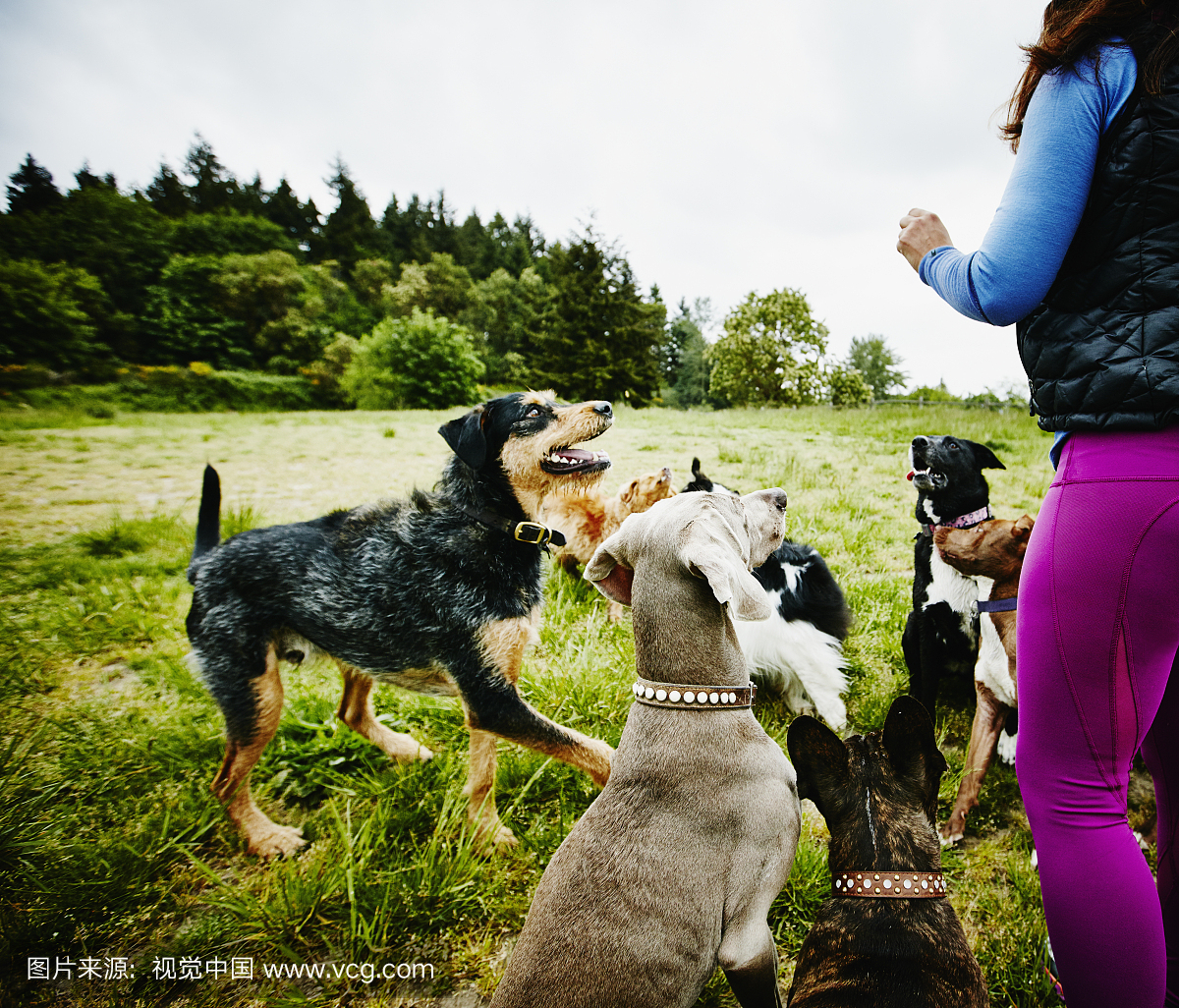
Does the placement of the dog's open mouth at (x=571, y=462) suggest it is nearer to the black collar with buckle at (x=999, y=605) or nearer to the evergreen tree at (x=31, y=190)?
the black collar with buckle at (x=999, y=605)

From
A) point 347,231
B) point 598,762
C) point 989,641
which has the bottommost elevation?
point 598,762

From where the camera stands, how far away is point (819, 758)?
66.7 inches

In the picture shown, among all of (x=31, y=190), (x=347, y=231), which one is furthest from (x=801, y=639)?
(x=347, y=231)

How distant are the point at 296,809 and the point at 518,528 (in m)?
2.04

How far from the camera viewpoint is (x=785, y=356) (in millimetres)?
25922

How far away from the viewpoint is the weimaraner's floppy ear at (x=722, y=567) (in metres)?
1.65

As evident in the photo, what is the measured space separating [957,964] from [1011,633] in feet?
4.71

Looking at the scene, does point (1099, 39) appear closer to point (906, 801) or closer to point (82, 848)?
point (906, 801)

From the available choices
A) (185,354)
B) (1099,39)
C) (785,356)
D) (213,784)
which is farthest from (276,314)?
(1099,39)

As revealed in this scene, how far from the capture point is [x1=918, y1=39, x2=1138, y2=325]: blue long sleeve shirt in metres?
1.09

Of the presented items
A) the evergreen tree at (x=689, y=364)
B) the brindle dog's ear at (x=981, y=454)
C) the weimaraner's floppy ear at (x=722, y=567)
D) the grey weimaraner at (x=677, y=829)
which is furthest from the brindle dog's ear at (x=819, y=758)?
the evergreen tree at (x=689, y=364)

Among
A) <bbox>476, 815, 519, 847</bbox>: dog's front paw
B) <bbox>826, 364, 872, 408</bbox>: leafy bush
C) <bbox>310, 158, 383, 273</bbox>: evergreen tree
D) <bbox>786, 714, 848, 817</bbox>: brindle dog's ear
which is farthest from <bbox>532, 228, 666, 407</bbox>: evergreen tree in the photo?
<bbox>310, 158, 383, 273</bbox>: evergreen tree

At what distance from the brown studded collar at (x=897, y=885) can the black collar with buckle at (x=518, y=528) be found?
5.74 feet

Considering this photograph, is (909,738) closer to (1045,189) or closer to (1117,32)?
(1045,189)
